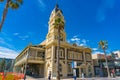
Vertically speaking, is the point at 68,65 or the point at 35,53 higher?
the point at 35,53

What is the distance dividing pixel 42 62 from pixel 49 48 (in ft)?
16.3

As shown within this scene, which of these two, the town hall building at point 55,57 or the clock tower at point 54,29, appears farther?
the clock tower at point 54,29

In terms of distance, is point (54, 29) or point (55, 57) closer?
point (55, 57)

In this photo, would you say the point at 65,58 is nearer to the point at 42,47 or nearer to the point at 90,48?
the point at 42,47

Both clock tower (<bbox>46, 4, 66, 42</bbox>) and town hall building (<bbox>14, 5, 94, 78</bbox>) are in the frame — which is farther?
clock tower (<bbox>46, 4, 66, 42</bbox>)

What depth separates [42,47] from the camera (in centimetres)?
4216

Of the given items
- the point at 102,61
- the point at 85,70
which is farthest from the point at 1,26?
the point at 102,61

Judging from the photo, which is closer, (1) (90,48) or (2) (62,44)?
(2) (62,44)

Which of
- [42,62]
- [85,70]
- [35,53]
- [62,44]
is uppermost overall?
[62,44]

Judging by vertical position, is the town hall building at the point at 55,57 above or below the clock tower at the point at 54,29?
below

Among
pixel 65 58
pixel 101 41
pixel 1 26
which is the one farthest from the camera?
pixel 101 41

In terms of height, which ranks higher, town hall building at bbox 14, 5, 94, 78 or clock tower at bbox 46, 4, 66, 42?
clock tower at bbox 46, 4, 66, 42

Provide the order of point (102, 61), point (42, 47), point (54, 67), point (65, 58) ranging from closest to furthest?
1. point (54, 67)
2. point (65, 58)
3. point (42, 47)
4. point (102, 61)

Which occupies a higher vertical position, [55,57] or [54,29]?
[54,29]
